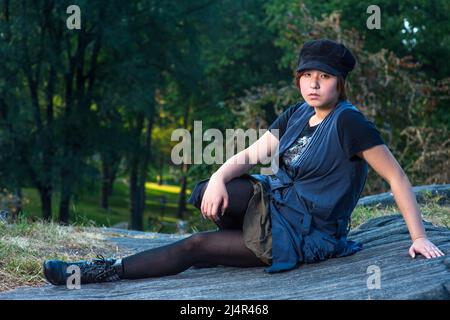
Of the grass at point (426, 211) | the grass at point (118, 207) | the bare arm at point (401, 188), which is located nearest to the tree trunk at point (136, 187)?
the grass at point (118, 207)

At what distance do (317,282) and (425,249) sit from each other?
0.55 meters

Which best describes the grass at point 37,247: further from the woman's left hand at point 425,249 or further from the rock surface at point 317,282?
the woman's left hand at point 425,249

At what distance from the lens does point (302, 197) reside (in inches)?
136

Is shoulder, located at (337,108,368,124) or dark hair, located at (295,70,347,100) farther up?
dark hair, located at (295,70,347,100)

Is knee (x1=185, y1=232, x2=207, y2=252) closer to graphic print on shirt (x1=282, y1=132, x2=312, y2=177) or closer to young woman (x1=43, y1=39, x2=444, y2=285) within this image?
young woman (x1=43, y1=39, x2=444, y2=285)

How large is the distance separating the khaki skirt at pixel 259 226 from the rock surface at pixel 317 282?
123mm

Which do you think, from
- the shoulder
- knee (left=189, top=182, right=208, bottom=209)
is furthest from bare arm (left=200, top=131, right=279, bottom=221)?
the shoulder

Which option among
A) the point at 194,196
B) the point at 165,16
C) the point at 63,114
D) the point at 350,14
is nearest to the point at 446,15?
the point at 350,14

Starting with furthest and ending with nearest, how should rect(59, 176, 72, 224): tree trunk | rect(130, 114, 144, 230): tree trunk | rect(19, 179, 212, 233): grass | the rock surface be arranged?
rect(19, 179, 212, 233): grass → rect(130, 114, 144, 230): tree trunk → rect(59, 176, 72, 224): tree trunk → the rock surface

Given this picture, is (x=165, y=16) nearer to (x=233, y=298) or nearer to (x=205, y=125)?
(x=205, y=125)

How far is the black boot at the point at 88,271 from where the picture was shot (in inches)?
137

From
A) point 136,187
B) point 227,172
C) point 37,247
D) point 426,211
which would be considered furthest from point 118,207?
point 227,172

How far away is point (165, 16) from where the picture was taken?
17906 mm

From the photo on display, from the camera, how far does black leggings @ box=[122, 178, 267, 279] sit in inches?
141
